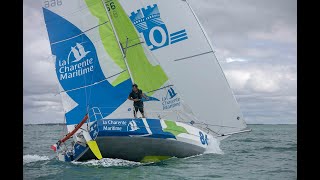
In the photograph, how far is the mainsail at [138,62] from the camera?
13.8 metres

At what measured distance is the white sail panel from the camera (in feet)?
51.6

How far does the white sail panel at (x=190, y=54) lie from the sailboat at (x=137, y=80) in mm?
34

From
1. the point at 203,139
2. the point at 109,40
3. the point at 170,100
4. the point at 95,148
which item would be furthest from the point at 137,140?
the point at 109,40

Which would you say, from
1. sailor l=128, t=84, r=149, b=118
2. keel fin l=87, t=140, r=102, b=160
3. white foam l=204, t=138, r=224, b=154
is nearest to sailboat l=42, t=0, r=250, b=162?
keel fin l=87, t=140, r=102, b=160

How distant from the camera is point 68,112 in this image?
14156 millimetres

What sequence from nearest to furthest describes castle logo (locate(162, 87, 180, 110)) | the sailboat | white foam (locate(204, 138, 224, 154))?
the sailboat, white foam (locate(204, 138, 224, 154)), castle logo (locate(162, 87, 180, 110))

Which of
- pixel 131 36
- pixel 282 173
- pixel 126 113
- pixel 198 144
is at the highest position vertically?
pixel 131 36

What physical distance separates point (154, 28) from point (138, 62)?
1.43 metres

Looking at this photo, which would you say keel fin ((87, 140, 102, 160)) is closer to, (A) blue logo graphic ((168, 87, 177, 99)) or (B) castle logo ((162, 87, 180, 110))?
(B) castle logo ((162, 87, 180, 110))

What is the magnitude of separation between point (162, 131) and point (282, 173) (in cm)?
338

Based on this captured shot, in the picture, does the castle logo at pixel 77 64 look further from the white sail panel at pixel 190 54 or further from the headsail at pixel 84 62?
the white sail panel at pixel 190 54

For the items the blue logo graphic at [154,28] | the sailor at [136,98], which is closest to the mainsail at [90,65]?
the sailor at [136,98]

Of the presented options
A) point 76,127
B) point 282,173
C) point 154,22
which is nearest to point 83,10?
point 154,22

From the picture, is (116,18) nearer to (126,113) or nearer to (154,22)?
(154,22)
